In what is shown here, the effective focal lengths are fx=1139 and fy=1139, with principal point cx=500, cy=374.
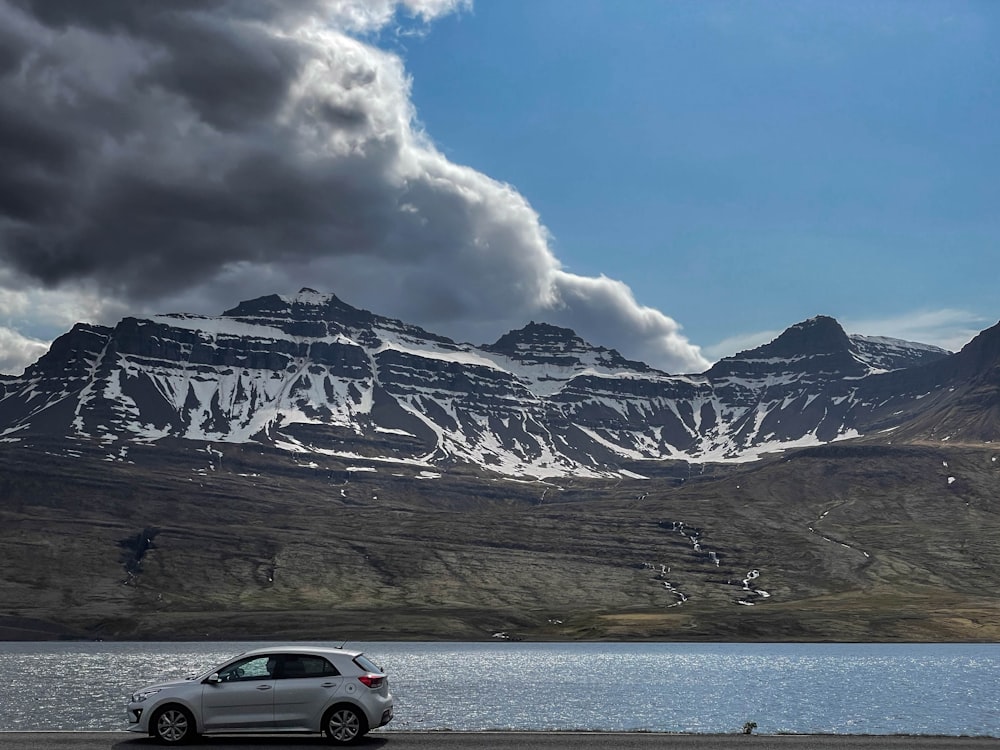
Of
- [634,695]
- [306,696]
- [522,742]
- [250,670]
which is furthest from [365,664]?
[634,695]

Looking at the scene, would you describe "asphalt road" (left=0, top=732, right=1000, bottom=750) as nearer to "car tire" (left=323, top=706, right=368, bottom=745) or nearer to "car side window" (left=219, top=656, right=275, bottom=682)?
"car tire" (left=323, top=706, right=368, bottom=745)

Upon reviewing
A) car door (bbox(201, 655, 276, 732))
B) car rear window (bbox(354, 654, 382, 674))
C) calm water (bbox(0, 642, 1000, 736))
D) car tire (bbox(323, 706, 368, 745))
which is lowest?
calm water (bbox(0, 642, 1000, 736))

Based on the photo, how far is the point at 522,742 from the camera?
40.4m

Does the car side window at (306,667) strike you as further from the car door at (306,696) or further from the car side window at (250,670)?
the car side window at (250,670)

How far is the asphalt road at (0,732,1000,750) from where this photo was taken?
38.4 m

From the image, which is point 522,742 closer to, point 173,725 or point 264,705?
point 264,705

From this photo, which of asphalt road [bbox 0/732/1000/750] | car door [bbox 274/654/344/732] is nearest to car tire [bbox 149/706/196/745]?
asphalt road [bbox 0/732/1000/750]

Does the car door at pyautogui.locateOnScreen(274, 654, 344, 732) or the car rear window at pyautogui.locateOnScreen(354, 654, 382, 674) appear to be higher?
the car rear window at pyautogui.locateOnScreen(354, 654, 382, 674)

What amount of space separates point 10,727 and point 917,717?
74.8 metres

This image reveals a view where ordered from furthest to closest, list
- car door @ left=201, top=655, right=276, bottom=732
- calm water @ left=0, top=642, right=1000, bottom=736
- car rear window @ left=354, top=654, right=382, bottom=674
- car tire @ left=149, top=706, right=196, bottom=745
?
calm water @ left=0, top=642, right=1000, bottom=736
car rear window @ left=354, top=654, right=382, bottom=674
car tire @ left=149, top=706, right=196, bottom=745
car door @ left=201, top=655, right=276, bottom=732

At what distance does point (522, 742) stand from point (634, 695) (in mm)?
88780

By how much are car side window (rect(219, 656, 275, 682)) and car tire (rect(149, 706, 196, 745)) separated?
1.73 m

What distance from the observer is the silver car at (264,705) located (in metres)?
38.2

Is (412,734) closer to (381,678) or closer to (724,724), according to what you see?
(381,678)
